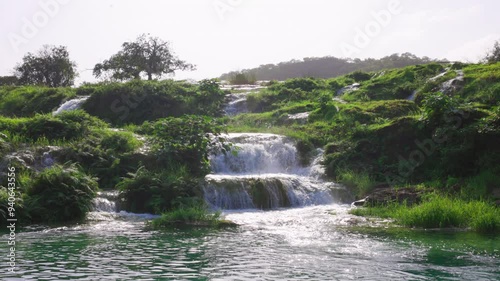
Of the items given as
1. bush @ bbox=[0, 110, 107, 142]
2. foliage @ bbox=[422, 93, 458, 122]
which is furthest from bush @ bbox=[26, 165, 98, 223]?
foliage @ bbox=[422, 93, 458, 122]

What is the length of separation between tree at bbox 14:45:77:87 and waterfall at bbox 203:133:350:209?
27368 millimetres

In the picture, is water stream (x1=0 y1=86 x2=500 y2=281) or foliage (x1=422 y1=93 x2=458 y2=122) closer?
water stream (x1=0 y1=86 x2=500 y2=281)

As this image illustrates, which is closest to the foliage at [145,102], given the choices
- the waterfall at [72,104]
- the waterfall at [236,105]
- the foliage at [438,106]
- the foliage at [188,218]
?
the waterfall at [72,104]

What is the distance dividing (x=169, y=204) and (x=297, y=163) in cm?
795

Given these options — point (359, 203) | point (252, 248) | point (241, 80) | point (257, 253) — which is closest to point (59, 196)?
point (252, 248)

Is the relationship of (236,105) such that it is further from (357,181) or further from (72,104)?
(357,181)

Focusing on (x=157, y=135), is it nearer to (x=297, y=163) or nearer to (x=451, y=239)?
(x=297, y=163)

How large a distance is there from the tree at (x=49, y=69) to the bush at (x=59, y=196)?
104 feet

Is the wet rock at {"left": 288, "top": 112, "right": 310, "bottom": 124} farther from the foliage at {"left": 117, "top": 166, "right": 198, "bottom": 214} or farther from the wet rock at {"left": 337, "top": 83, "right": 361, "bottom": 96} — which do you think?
the foliage at {"left": 117, "top": 166, "right": 198, "bottom": 214}

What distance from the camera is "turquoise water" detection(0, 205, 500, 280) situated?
8.91 metres

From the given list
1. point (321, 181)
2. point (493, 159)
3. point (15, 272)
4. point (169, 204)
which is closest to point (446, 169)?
point (493, 159)

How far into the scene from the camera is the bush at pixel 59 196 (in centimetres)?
1519

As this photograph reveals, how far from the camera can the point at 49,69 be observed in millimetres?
45938

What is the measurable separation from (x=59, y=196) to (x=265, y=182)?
22.7ft
